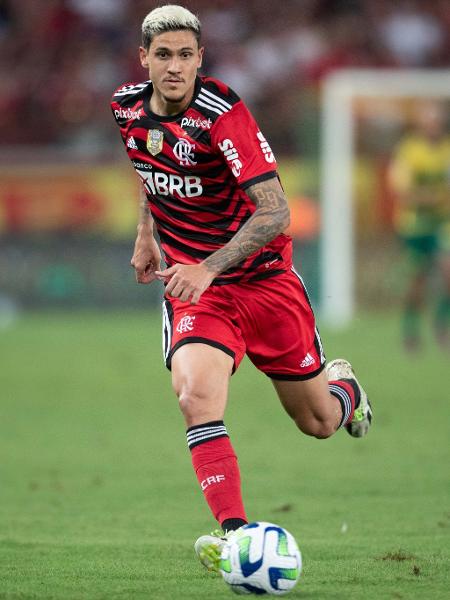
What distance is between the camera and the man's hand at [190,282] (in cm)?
506

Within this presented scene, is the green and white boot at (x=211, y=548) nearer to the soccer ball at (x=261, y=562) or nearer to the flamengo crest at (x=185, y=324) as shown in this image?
the soccer ball at (x=261, y=562)

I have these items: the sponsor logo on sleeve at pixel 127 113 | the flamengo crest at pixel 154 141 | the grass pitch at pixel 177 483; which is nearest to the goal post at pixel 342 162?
the grass pitch at pixel 177 483

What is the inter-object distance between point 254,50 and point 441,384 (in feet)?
30.5

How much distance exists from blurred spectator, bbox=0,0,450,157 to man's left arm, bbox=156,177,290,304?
1404 centimetres

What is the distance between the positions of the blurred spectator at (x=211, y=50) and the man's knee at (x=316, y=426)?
43.8 feet

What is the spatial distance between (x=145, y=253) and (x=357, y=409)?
4.59 feet

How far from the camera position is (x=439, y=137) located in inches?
611

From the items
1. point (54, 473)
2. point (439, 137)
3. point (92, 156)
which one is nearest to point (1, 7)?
point (92, 156)

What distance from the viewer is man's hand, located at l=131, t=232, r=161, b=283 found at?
19.8ft

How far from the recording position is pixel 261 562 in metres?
4.66

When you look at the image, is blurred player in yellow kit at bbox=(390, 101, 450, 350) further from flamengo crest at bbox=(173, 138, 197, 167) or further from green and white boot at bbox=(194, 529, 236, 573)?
green and white boot at bbox=(194, 529, 236, 573)

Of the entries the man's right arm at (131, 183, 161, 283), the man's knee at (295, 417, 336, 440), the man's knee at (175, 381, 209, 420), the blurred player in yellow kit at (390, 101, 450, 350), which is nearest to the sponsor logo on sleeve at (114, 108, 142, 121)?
the man's right arm at (131, 183, 161, 283)

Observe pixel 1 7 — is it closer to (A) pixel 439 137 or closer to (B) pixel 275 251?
(A) pixel 439 137

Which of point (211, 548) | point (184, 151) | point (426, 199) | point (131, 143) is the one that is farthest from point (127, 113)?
point (426, 199)
